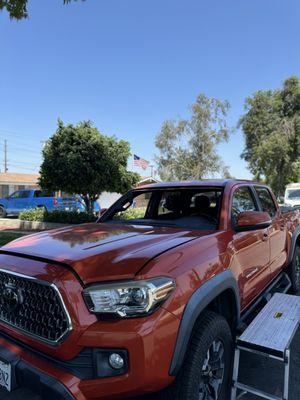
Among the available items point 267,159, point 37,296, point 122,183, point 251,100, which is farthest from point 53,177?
point 251,100

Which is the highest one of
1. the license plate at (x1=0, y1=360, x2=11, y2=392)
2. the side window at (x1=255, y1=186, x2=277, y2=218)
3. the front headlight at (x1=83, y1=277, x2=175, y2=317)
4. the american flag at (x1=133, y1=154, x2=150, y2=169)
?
the american flag at (x1=133, y1=154, x2=150, y2=169)

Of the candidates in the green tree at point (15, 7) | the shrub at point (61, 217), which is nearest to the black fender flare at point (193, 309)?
the green tree at point (15, 7)

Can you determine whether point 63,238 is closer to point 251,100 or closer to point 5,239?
point 5,239

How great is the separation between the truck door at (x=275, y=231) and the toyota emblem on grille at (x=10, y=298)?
2.94 meters

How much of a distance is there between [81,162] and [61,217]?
256 cm

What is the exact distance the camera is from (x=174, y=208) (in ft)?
14.8

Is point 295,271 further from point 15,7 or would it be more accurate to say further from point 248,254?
point 15,7

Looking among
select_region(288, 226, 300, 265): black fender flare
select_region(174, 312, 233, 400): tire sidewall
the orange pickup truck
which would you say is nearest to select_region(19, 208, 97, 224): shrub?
select_region(288, 226, 300, 265): black fender flare

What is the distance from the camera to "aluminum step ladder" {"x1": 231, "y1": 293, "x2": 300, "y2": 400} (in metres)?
2.83

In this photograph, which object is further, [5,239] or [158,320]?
[5,239]

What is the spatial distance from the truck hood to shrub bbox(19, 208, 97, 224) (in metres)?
10.5

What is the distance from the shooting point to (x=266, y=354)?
2871mm

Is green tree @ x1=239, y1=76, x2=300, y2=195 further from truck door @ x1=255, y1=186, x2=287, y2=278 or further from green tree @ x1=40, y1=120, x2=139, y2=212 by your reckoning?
truck door @ x1=255, y1=186, x2=287, y2=278

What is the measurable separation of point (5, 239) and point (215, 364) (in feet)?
32.2
